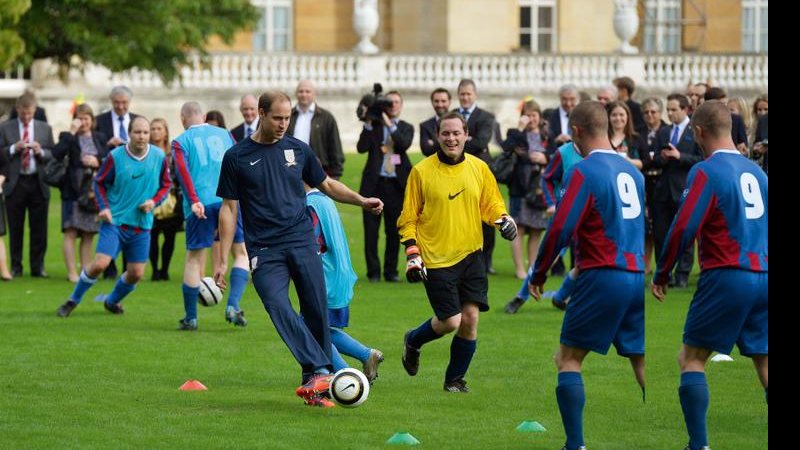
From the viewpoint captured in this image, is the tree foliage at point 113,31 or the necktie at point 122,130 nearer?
the necktie at point 122,130

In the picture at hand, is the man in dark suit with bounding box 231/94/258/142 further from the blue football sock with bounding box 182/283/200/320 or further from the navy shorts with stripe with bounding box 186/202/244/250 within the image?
the blue football sock with bounding box 182/283/200/320

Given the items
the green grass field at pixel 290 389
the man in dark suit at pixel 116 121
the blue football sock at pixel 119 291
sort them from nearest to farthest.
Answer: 1. the green grass field at pixel 290 389
2. the blue football sock at pixel 119 291
3. the man in dark suit at pixel 116 121

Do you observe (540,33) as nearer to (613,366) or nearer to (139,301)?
(139,301)

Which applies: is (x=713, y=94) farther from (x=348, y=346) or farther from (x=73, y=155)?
(x=348, y=346)

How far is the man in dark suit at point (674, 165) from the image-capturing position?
18656mm

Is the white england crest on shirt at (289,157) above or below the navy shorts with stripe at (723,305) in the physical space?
above

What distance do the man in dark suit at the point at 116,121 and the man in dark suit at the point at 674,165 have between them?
18.9ft

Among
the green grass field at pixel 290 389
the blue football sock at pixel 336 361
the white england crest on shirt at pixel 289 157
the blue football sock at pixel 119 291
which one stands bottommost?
the green grass field at pixel 290 389

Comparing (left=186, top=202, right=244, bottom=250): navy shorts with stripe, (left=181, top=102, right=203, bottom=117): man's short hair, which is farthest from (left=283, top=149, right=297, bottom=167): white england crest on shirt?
(left=181, top=102, right=203, bottom=117): man's short hair

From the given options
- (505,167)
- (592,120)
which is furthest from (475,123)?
(592,120)

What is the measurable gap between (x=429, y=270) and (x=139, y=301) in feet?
21.9

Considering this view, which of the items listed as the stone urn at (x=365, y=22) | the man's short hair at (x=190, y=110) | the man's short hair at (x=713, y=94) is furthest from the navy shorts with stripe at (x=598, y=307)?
the stone urn at (x=365, y=22)

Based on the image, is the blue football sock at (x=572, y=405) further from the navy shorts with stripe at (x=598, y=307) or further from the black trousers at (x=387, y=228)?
the black trousers at (x=387, y=228)
